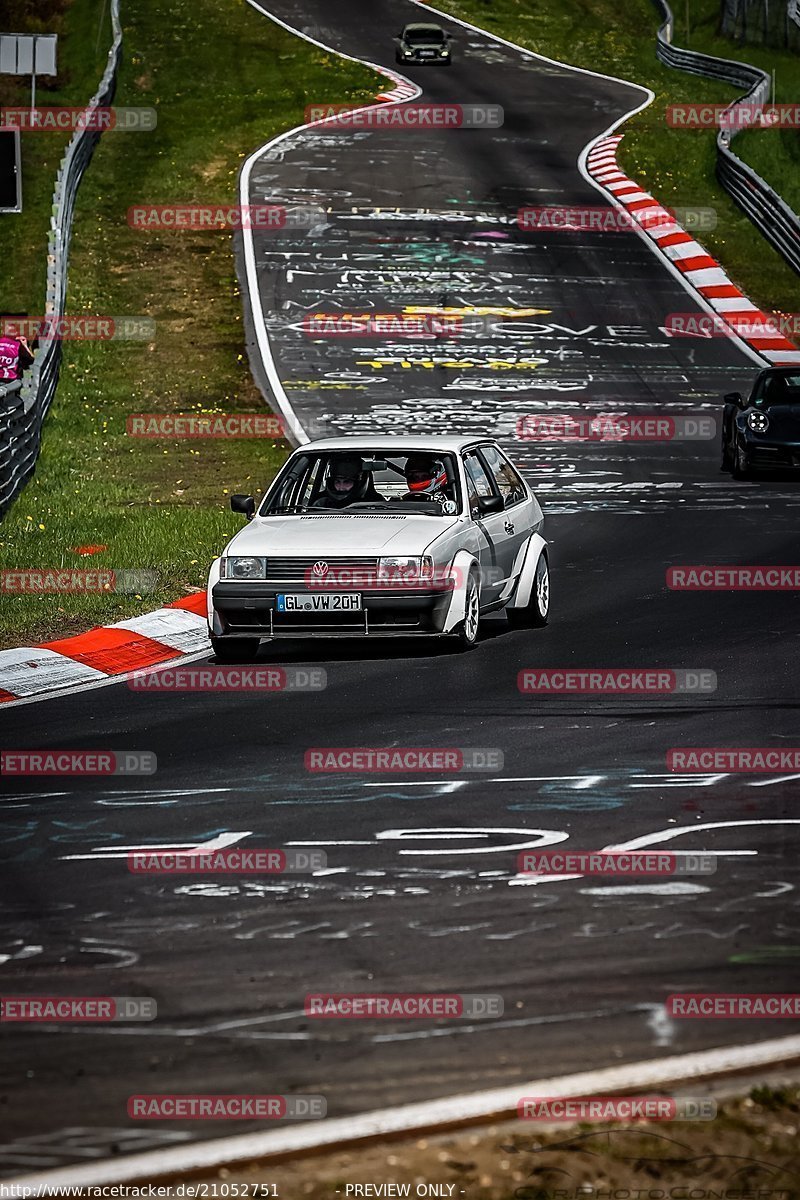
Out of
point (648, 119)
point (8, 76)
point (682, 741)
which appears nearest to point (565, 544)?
point (682, 741)

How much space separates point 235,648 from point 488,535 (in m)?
1.91

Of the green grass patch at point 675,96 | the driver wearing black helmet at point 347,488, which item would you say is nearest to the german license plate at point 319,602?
the driver wearing black helmet at point 347,488

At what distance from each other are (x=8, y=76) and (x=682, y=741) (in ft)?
138

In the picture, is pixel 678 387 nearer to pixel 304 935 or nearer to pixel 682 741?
pixel 682 741

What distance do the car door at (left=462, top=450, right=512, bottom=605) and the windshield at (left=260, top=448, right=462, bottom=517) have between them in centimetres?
19

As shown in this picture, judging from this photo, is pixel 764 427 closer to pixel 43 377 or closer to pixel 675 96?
pixel 43 377

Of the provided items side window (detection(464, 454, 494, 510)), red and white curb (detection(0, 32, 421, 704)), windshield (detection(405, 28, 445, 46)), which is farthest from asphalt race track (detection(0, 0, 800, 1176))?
windshield (detection(405, 28, 445, 46))

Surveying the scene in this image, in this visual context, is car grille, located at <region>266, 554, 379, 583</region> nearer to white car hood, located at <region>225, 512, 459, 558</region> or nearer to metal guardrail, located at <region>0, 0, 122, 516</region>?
white car hood, located at <region>225, 512, 459, 558</region>

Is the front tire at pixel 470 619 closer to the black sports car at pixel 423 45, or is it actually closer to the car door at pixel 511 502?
the car door at pixel 511 502

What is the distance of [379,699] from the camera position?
37.0 ft

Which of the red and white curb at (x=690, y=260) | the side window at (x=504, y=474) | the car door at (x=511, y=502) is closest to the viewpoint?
the car door at (x=511, y=502)

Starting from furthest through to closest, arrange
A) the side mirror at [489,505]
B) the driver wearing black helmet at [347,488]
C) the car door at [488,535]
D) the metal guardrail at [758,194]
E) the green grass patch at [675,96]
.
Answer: the green grass patch at [675,96], the metal guardrail at [758,194], the driver wearing black helmet at [347,488], the side mirror at [489,505], the car door at [488,535]

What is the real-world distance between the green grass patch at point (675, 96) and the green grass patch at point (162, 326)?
8.17m

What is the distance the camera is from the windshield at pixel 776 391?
21516 mm
